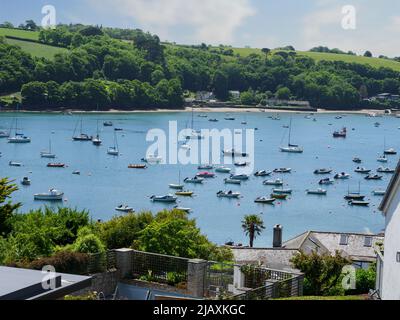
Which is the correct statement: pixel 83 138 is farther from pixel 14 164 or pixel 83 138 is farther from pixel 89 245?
pixel 89 245

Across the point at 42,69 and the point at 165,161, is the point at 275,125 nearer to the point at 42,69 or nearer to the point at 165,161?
the point at 42,69

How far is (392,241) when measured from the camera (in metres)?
7.81

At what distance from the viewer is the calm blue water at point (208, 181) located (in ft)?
169

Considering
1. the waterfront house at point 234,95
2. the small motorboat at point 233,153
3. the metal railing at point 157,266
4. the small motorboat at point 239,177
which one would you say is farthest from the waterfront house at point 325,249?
the waterfront house at point 234,95

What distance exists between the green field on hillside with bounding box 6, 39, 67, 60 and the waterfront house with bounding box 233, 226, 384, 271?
120 metres

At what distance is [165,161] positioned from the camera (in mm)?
81750

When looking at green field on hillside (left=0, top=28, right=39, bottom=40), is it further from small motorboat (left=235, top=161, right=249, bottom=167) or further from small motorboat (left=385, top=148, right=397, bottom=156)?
small motorboat (left=235, top=161, right=249, bottom=167)

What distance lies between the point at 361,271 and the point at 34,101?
11421 centimetres

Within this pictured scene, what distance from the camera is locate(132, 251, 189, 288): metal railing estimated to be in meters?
11.5

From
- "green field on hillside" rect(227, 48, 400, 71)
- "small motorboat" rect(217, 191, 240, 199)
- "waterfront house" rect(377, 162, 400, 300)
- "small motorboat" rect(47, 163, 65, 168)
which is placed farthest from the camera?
"green field on hillside" rect(227, 48, 400, 71)

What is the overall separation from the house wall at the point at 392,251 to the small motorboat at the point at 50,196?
49.6m

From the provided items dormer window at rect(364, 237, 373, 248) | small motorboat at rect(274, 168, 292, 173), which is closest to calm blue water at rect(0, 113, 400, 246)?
small motorboat at rect(274, 168, 292, 173)

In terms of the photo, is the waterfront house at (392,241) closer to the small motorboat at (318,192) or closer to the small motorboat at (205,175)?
the small motorboat at (318,192)
